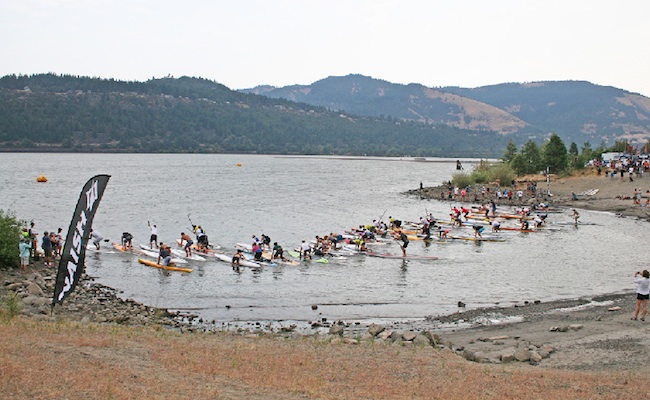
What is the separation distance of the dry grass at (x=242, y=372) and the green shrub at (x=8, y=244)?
12.5 meters

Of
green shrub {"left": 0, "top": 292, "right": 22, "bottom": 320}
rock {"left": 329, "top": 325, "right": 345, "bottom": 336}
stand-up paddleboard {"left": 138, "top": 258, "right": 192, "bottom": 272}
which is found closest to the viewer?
green shrub {"left": 0, "top": 292, "right": 22, "bottom": 320}

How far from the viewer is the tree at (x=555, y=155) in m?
93.6

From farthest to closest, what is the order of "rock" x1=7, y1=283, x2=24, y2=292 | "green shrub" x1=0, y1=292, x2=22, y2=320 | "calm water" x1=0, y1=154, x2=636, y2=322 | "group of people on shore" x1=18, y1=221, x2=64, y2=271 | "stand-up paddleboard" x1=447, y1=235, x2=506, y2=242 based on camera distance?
"stand-up paddleboard" x1=447, y1=235, x2=506, y2=242 → "group of people on shore" x1=18, y1=221, x2=64, y2=271 → "calm water" x1=0, y1=154, x2=636, y2=322 → "rock" x1=7, y1=283, x2=24, y2=292 → "green shrub" x1=0, y1=292, x2=22, y2=320

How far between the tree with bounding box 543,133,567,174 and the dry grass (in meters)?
81.7

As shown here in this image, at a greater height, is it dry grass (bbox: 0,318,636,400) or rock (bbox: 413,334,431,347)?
dry grass (bbox: 0,318,636,400)

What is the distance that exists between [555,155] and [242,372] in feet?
288

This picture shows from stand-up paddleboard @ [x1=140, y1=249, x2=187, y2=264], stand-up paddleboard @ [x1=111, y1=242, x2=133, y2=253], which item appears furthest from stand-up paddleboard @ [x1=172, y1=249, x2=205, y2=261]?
stand-up paddleboard @ [x1=111, y1=242, x2=133, y2=253]

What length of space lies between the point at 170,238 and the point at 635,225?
38.2 metres

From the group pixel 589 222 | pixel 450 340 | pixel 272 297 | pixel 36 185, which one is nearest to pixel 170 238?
pixel 272 297

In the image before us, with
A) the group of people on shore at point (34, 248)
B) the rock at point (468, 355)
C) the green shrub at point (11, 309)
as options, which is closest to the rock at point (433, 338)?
the rock at point (468, 355)

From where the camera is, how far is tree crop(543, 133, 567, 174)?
3684 inches

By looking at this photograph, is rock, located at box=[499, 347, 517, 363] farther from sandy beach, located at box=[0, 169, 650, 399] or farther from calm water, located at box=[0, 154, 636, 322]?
calm water, located at box=[0, 154, 636, 322]

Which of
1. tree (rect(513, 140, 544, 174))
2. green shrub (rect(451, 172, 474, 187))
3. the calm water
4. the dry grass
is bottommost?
the calm water

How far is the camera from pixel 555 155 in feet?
311
